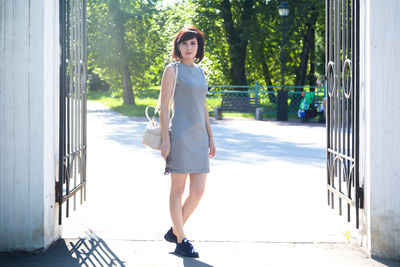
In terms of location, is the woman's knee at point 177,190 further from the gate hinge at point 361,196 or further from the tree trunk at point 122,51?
the tree trunk at point 122,51

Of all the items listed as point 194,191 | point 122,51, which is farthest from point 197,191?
point 122,51

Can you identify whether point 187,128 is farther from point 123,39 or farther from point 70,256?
point 123,39

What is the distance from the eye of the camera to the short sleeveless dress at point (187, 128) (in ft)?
16.7

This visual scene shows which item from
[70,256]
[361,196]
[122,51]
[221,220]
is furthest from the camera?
[122,51]

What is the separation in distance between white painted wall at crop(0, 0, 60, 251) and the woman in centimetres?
102

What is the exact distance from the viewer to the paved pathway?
508cm

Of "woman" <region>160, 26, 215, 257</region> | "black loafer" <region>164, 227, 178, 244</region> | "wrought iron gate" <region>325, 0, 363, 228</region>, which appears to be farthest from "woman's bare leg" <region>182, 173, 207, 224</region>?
"wrought iron gate" <region>325, 0, 363, 228</region>

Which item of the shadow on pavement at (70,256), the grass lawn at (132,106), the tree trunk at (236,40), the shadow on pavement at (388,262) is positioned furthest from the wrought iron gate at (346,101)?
the tree trunk at (236,40)

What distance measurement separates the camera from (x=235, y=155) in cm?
1328

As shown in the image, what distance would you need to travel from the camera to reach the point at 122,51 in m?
38.0

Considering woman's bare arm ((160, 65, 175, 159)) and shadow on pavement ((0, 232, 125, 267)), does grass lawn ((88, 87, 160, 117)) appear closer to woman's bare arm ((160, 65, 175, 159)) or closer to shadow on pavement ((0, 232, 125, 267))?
shadow on pavement ((0, 232, 125, 267))

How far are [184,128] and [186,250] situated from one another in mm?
997

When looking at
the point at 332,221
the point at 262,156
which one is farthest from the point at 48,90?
the point at 262,156

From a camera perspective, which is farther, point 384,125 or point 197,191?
point 197,191
